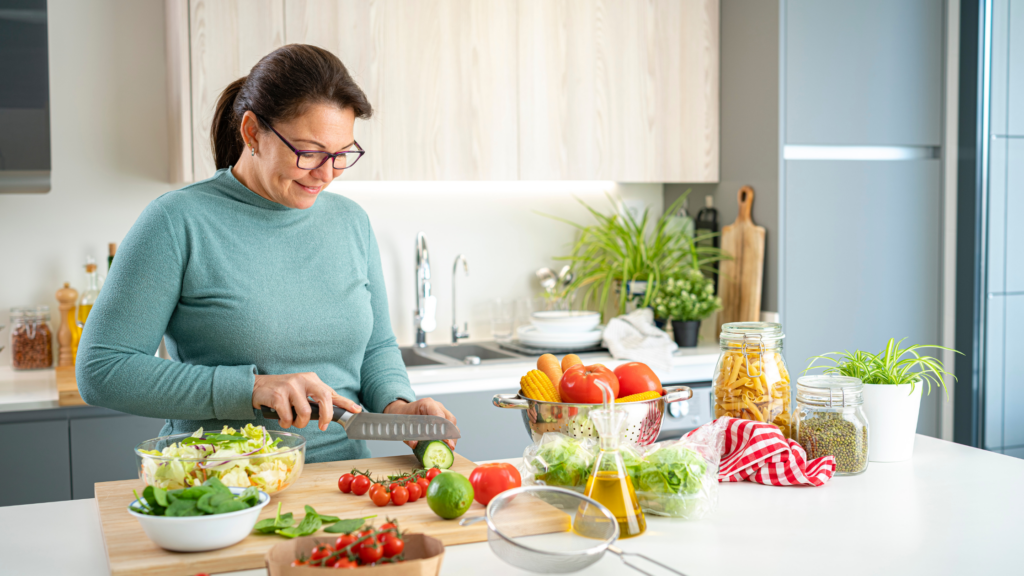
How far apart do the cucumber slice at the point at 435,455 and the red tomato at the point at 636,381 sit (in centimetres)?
30

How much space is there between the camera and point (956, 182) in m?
3.13

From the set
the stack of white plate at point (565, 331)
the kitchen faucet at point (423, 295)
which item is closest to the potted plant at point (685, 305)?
the stack of white plate at point (565, 331)

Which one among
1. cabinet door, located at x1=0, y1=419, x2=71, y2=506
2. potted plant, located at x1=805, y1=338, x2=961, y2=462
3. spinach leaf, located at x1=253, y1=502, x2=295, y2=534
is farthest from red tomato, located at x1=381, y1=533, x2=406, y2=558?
cabinet door, located at x1=0, y1=419, x2=71, y2=506

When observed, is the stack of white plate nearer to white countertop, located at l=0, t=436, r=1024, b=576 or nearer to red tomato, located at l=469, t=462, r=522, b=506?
white countertop, located at l=0, t=436, r=1024, b=576

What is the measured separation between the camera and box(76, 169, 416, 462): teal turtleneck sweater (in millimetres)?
1362

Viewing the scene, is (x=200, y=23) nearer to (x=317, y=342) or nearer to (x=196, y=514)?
(x=317, y=342)

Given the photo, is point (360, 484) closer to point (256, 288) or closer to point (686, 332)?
point (256, 288)

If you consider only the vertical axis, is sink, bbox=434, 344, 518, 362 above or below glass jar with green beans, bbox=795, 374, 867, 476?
below

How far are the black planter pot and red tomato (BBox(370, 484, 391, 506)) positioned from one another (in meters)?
1.88

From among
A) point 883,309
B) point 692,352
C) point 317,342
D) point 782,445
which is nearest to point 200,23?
point 317,342

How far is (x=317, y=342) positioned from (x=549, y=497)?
2.24 ft

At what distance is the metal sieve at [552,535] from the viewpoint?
0.94 metres

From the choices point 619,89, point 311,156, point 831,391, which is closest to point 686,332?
point 619,89

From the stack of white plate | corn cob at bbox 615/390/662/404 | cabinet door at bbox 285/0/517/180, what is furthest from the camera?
the stack of white plate
